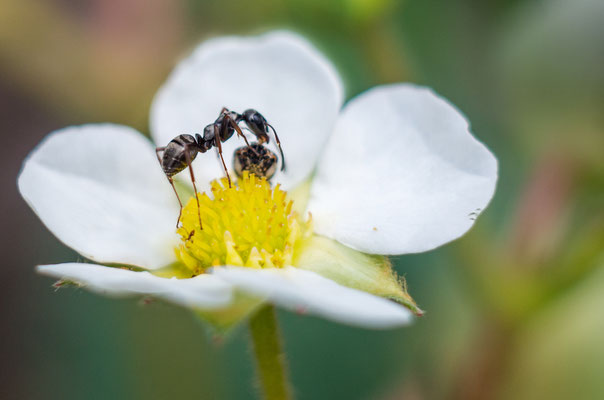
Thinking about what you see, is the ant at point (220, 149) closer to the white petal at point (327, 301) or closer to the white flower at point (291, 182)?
the white flower at point (291, 182)

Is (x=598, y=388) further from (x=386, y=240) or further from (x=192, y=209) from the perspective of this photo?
(x=192, y=209)

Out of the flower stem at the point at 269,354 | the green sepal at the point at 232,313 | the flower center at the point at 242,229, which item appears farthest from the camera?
the flower center at the point at 242,229

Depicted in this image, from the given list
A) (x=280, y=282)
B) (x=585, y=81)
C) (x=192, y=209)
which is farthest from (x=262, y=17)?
(x=280, y=282)

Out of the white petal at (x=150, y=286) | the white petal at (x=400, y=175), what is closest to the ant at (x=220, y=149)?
the white petal at (x=400, y=175)

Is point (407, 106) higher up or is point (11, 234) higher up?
point (407, 106)

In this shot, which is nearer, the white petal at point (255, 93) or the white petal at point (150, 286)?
the white petal at point (150, 286)

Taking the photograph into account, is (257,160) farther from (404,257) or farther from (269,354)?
(404,257)

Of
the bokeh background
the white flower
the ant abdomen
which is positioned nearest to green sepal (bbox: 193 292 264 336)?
the white flower
